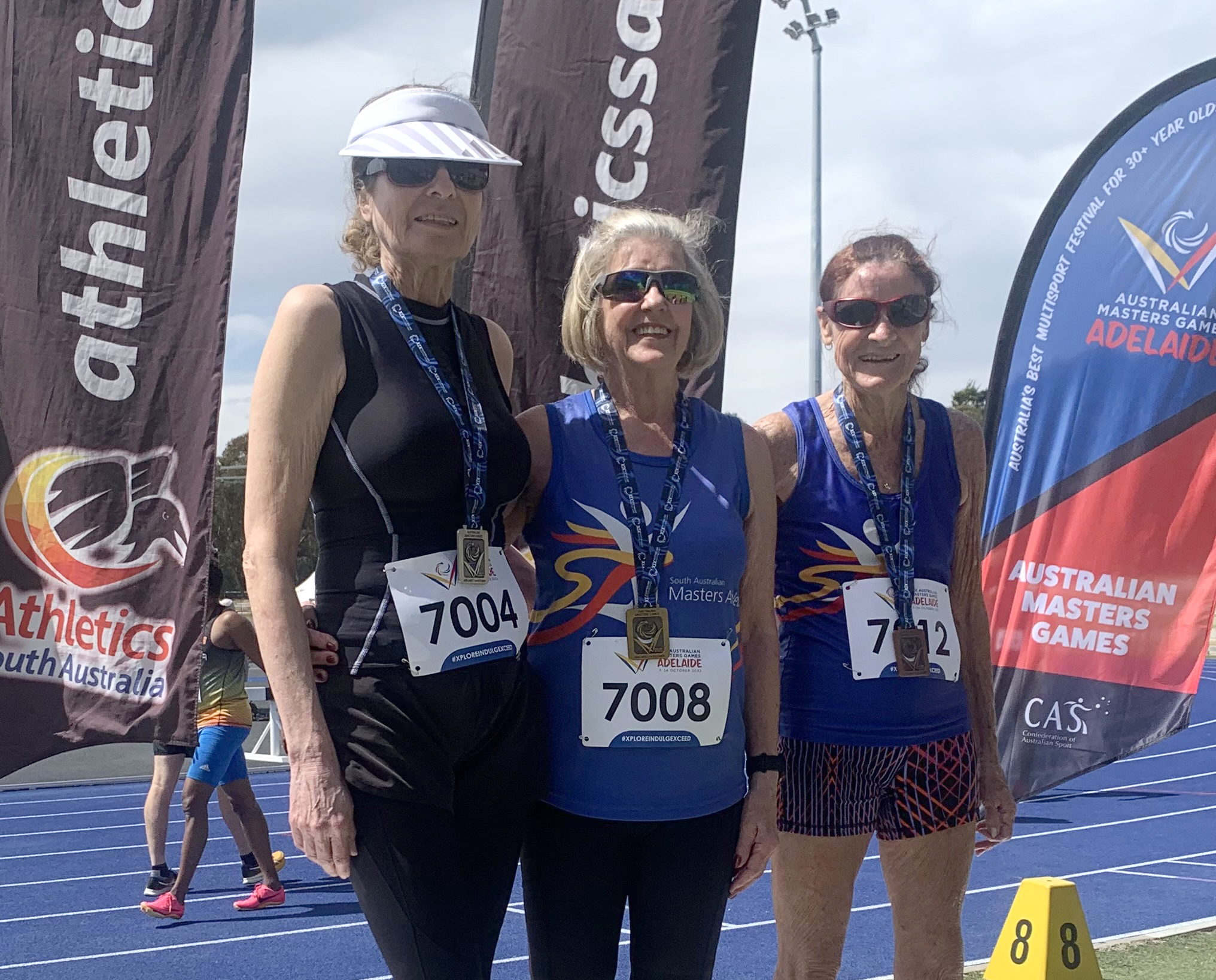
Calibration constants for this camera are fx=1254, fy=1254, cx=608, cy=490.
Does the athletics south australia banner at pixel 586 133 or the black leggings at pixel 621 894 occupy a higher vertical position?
the athletics south australia banner at pixel 586 133

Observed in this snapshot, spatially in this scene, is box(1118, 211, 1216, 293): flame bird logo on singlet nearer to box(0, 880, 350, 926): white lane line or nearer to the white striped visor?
the white striped visor

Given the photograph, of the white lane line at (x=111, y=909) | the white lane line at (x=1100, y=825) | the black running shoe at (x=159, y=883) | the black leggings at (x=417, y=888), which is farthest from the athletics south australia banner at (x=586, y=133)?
the white lane line at (x=1100, y=825)

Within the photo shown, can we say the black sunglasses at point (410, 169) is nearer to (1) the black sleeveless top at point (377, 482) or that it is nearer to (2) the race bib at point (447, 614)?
(1) the black sleeveless top at point (377, 482)

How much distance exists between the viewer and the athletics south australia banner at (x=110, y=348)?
13.4 ft

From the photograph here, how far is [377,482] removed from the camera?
201 cm

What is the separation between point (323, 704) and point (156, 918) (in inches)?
246

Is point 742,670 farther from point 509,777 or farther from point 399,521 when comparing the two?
point 399,521

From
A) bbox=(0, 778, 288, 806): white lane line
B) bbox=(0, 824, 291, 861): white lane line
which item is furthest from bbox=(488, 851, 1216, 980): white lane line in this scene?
bbox=(0, 778, 288, 806): white lane line

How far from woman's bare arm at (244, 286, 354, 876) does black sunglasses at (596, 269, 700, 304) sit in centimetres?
65

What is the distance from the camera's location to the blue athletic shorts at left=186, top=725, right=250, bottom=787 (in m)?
7.28

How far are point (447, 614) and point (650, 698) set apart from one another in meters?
0.43

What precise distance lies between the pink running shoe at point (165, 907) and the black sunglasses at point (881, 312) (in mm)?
5975

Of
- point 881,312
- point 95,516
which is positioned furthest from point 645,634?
point 95,516

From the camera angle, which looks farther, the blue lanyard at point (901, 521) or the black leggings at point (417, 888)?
the blue lanyard at point (901, 521)
